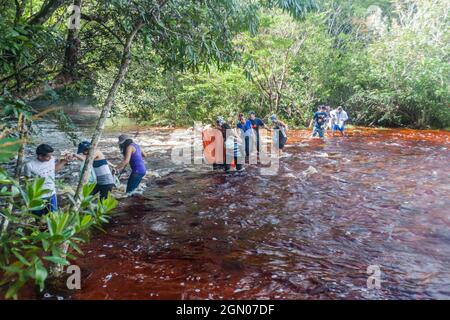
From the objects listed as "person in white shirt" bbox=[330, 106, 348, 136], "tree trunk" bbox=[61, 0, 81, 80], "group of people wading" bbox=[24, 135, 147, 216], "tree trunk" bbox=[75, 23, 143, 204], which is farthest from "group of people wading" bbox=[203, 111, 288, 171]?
"person in white shirt" bbox=[330, 106, 348, 136]

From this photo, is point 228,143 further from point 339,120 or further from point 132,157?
point 339,120

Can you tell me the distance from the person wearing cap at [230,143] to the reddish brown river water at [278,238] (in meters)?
0.50

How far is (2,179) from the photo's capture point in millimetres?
2539

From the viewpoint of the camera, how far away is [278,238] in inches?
227

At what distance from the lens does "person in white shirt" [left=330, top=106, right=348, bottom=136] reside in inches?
711

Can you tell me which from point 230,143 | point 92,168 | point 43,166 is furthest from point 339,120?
point 43,166

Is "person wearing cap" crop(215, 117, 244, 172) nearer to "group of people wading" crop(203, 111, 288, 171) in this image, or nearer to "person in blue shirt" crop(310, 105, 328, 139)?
"group of people wading" crop(203, 111, 288, 171)

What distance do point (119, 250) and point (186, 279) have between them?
136cm

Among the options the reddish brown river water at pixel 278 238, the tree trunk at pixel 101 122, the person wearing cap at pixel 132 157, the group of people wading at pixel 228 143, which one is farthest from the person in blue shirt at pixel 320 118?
the tree trunk at pixel 101 122

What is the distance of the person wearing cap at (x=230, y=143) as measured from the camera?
10180 mm

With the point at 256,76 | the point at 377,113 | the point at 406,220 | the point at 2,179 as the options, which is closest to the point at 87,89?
the point at 2,179

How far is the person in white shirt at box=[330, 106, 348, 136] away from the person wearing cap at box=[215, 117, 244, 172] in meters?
9.27

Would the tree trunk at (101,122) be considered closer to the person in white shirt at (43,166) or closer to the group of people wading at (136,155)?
the group of people wading at (136,155)
